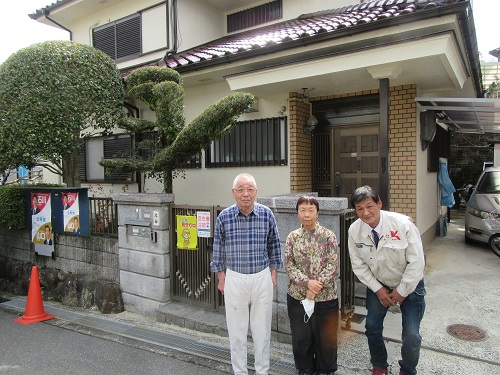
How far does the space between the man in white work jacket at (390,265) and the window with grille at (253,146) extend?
4256mm

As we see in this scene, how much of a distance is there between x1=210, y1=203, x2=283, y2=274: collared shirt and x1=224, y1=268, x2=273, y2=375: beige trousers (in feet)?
0.32

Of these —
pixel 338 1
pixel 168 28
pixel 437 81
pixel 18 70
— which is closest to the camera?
pixel 437 81

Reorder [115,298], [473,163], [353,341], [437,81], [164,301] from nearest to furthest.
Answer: [353,341] → [164,301] → [115,298] → [437,81] → [473,163]

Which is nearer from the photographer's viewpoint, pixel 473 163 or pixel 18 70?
pixel 18 70

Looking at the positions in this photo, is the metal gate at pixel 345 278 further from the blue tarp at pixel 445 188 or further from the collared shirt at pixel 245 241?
the blue tarp at pixel 445 188

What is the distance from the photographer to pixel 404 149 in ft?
21.7

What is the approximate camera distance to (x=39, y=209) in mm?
7465

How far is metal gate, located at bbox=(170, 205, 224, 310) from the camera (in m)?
5.02

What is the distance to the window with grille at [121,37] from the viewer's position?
10.4 m

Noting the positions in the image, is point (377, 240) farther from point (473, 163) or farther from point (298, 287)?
point (473, 163)

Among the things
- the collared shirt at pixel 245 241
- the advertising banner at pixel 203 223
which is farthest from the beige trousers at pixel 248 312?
the advertising banner at pixel 203 223

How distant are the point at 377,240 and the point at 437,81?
4.46 metres

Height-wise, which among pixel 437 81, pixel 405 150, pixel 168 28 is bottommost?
pixel 405 150

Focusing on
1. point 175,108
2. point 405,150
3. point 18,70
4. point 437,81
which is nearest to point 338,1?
point 437,81
